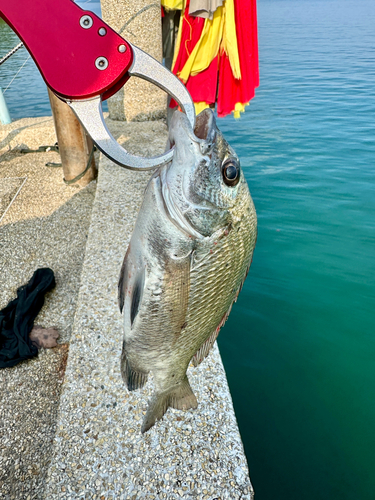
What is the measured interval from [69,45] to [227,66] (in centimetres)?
314

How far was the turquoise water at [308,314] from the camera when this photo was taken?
11.3ft

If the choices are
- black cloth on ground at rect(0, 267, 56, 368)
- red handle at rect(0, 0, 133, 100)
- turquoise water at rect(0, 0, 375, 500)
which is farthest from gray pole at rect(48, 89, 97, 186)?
red handle at rect(0, 0, 133, 100)

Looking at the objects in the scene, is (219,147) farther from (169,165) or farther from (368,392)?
(368,392)

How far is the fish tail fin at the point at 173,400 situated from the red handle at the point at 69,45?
1.36 metres

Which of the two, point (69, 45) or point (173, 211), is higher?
point (69, 45)

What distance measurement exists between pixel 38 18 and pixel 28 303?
8.68ft

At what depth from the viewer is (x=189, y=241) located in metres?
1.30

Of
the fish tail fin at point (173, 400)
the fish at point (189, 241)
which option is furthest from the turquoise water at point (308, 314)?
the fish at point (189, 241)

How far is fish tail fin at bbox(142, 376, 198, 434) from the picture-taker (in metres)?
1.71

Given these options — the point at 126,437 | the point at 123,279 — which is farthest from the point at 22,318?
the point at 123,279

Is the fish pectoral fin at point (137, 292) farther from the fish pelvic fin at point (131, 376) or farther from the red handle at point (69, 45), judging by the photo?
the red handle at point (69, 45)

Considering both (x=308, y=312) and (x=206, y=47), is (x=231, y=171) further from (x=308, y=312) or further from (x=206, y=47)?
(x=308, y=312)

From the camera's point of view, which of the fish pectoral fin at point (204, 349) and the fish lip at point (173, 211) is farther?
the fish pectoral fin at point (204, 349)

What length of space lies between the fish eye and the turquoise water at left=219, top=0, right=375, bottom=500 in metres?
3.16
